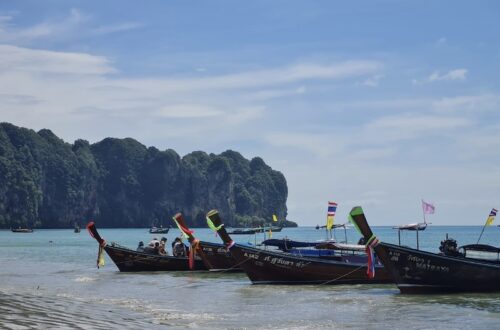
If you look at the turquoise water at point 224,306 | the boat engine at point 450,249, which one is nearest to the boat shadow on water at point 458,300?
the turquoise water at point 224,306

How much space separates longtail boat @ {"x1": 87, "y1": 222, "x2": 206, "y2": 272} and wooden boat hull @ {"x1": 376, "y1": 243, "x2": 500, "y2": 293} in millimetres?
13192

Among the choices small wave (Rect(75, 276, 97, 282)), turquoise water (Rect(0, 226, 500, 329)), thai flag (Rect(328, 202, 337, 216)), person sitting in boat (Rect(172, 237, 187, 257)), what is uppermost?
thai flag (Rect(328, 202, 337, 216))

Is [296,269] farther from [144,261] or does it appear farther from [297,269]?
[144,261]

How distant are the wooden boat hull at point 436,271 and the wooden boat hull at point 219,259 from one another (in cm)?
1147

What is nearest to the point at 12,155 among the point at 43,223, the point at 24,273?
the point at 43,223

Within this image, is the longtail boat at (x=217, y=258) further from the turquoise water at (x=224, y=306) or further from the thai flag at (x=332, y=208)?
the thai flag at (x=332, y=208)

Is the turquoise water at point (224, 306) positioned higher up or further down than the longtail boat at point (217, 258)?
further down

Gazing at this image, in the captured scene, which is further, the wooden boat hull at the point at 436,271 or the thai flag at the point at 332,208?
the thai flag at the point at 332,208

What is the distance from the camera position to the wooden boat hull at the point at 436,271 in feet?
77.8

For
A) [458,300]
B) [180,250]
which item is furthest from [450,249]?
[180,250]

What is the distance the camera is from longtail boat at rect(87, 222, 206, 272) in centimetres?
3491

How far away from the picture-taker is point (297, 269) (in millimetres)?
27594

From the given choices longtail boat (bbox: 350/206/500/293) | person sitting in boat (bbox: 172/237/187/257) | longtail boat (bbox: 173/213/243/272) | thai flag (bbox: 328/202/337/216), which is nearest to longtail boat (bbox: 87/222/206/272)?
longtail boat (bbox: 173/213/243/272)

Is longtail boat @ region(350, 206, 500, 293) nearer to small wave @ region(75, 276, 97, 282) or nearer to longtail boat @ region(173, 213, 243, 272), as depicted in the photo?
longtail boat @ region(173, 213, 243, 272)
